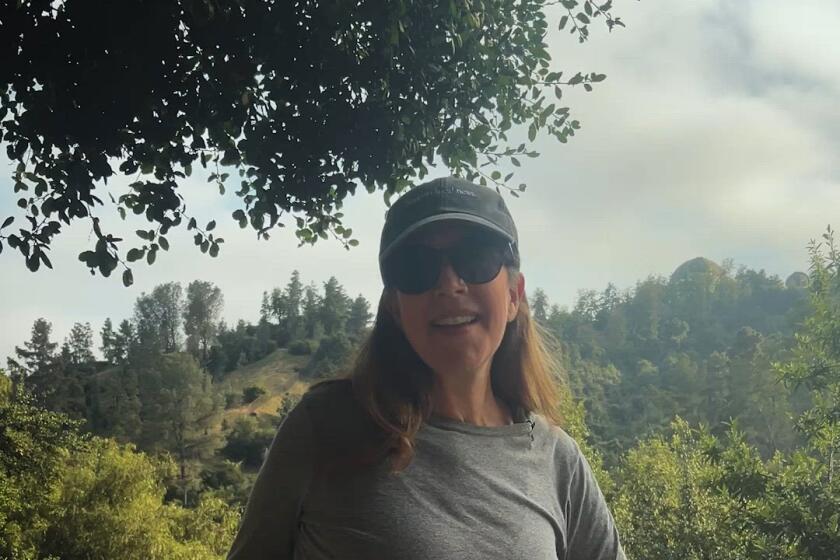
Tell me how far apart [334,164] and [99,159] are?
57 cm

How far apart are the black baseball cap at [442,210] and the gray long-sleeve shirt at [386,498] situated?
25 cm

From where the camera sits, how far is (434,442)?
37.1 inches

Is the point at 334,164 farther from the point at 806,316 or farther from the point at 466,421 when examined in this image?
the point at 806,316

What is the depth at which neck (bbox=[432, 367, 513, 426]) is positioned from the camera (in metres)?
1.01

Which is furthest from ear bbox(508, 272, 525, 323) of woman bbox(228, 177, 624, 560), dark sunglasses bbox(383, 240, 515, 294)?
dark sunglasses bbox(383, 240, 515, 294)

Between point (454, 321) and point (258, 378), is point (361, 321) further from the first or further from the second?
Answer: point (258, 378)

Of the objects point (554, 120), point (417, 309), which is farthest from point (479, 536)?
point (554, 120)

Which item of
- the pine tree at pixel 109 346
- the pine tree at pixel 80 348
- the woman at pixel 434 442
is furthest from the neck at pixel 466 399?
the pine tree at pixel 109 346

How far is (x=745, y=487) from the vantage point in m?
4.56

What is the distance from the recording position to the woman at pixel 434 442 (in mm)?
870

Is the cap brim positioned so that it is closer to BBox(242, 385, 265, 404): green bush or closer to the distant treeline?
the distant treeline

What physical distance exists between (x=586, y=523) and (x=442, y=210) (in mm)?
590

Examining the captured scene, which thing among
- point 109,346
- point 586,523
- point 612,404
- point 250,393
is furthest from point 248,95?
point 250,393

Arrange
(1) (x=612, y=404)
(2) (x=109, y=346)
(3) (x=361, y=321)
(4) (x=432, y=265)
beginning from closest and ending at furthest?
1. (4) (x=432, y=265)
2. (3) (x=361, y=321)
3. (2) (x=109, y=346)
4. (1) (x=612, y=404)
